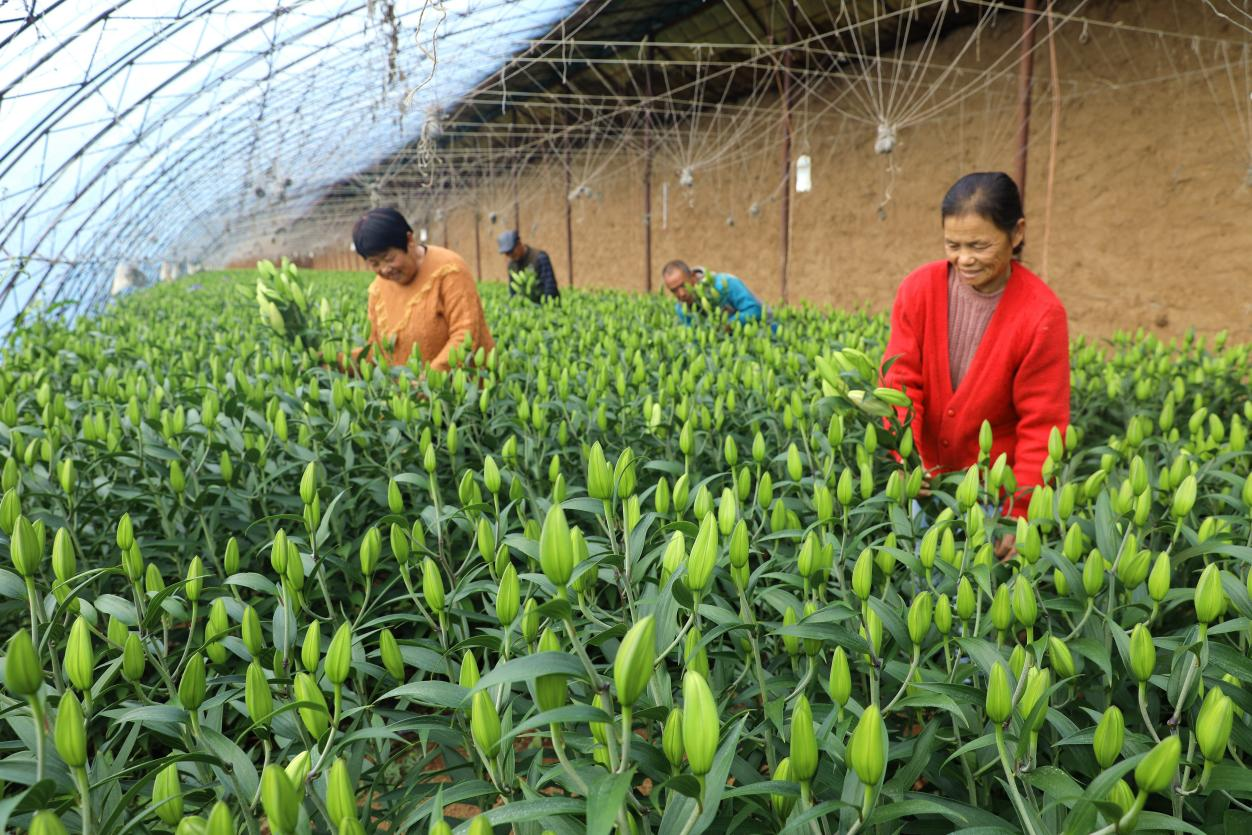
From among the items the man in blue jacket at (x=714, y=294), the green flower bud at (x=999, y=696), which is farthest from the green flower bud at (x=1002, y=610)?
the man in blue jacket at (x=714, y=294)

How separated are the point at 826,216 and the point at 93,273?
1192cm

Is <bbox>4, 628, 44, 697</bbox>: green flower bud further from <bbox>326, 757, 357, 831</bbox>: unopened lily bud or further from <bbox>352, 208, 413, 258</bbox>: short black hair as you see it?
<bbox>352, 208, 413, 258</bbox>: short black hair

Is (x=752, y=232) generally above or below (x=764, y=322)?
above

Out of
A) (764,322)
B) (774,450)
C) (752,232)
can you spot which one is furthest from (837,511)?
(752,232)

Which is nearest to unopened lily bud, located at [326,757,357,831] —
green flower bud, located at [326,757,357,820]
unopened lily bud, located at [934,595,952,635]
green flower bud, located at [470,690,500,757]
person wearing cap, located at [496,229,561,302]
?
green flower bud, located at [326,757,357,820]

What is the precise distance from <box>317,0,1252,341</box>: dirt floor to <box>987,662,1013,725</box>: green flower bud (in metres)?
5.12

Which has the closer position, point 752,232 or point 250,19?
point 250,19

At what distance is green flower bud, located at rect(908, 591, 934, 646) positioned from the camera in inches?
38.1

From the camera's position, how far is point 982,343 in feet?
6.89

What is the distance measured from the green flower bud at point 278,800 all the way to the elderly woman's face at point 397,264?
2.69m

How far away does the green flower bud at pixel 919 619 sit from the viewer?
3.17ft

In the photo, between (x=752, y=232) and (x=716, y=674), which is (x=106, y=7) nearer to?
(x=716, y=674)

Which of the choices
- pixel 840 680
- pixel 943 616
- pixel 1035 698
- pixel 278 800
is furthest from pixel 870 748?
pixel 278 800

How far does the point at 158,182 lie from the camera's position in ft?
39.6
